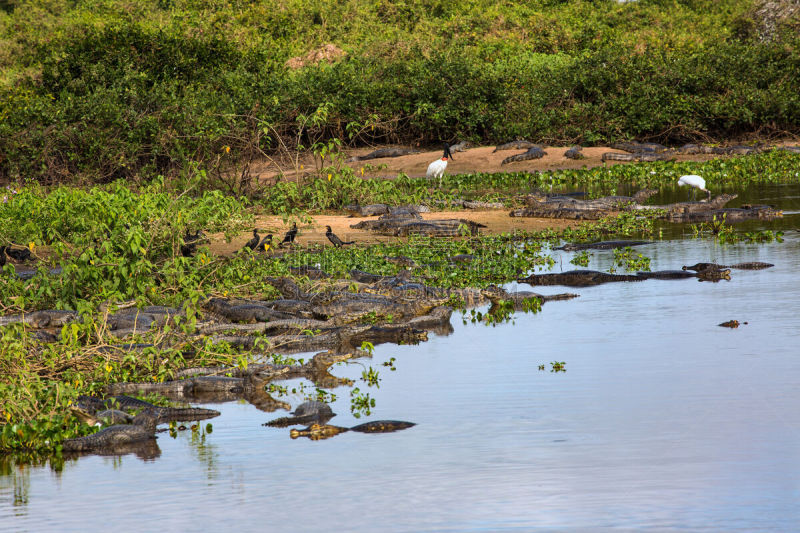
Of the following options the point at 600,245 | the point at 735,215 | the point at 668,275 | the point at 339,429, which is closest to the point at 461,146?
the point at 735,215

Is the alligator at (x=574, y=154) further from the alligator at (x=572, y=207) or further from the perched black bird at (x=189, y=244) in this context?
the perched black bird at (x=189, y=244)

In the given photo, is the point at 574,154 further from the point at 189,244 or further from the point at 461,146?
the point at 189,244

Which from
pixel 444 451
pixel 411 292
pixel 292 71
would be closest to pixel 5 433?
pixel 444 451

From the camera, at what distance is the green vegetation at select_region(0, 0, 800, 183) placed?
69.4 ft

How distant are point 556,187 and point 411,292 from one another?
36.3ft

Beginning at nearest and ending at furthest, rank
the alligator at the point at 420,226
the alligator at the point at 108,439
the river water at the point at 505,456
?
the river water at the point at 505,456 < the alligator at the point at 108,439 < the alligator at the point at 420,226

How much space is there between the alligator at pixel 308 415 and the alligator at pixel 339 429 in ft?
0.48

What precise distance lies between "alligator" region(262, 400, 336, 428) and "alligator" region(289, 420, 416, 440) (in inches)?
5.8

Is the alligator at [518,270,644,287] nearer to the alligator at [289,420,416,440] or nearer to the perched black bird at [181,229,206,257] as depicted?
the perched black bird at [181,229,206,257]

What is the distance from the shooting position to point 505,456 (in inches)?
225

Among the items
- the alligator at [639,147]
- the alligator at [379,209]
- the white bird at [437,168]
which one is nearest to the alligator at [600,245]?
the alligator at [379,209]

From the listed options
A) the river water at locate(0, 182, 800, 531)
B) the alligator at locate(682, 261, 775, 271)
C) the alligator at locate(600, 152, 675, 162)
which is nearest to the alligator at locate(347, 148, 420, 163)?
the alligator at locate(600, 152, 675, 162)

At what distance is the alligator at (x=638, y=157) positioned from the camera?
22.8 meters

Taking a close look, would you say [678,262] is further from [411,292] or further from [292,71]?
[292,71]
